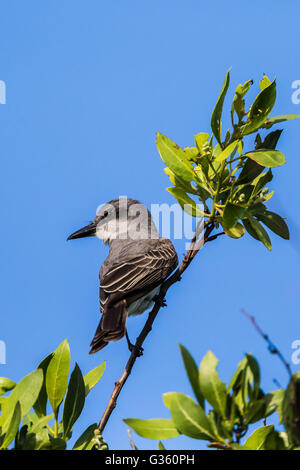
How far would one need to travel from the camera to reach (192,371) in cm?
218

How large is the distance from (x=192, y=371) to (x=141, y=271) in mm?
3381

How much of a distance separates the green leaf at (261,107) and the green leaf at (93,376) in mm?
1590

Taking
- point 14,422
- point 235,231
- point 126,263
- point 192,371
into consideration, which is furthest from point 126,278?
point 192,371

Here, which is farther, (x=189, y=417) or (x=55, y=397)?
(x=55, y=397)

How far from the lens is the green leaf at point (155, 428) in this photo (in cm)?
250

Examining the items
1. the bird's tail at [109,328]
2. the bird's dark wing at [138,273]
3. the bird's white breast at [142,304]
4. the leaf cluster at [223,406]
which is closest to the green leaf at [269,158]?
the leaf cluster at [223,406]

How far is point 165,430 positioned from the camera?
2.51 metres

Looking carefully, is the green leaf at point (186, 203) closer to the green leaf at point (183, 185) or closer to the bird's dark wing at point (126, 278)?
the green leaf at point (183, 185)

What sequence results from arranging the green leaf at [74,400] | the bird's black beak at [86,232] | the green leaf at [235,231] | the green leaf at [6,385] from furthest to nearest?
the bird's black beak at [86,232] → the green leaf at [235,231] → the green leaf at [74,400] → the green leaf at [6,385]

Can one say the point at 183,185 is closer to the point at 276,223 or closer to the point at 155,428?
the point at 276,223

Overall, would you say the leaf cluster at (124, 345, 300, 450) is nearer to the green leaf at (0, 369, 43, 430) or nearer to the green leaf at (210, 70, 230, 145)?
the green leaf at (0, 369, 43, 430)
